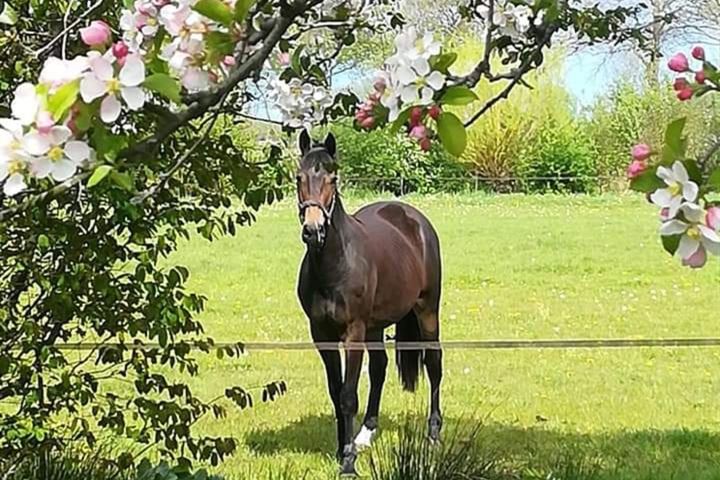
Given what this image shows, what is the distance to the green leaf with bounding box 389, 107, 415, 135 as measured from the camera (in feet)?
4.23

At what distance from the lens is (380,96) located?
146 cm

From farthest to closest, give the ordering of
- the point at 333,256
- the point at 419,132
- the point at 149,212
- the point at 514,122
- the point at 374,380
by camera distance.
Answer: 1. the point at 514,122
2. the point at 374,380
3. the point at 333,256
4. the point at 149,212
5. the point at 419,132

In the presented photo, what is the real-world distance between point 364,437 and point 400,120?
3480 millimetres

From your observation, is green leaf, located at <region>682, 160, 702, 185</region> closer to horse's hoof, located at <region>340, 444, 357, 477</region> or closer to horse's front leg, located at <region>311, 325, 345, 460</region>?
horse's hoof, located at <region>340, 444, 357, 477</region>

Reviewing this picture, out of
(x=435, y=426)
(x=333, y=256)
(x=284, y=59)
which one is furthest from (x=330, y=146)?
(x=284, y=59)

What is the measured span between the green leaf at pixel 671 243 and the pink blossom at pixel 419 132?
1.14 ft

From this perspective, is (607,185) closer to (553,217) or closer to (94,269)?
(553,217)

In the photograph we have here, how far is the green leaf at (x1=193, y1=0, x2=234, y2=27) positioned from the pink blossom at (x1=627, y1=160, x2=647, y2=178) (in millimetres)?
428

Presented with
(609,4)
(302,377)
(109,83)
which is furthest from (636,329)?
(109,83)

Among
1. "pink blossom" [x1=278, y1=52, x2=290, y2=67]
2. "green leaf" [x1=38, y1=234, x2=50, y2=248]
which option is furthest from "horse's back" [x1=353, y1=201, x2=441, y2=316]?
"pink blossom" [x1=278, y1=52, x2=290, y2=67]

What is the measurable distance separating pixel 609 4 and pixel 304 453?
89.6 inches

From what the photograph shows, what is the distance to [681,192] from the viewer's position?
1.04 metres

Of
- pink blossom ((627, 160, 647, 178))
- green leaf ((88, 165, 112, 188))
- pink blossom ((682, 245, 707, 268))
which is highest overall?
green leaf ((88, 165, 112, 188))

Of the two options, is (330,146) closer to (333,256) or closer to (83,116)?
(333,256)
